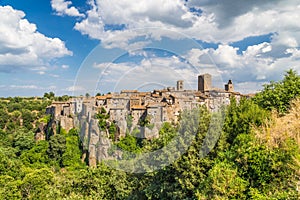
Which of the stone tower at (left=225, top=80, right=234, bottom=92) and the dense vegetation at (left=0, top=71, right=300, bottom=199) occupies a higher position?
the stone tower at (left=225, top=80, right=234, bottom=92)

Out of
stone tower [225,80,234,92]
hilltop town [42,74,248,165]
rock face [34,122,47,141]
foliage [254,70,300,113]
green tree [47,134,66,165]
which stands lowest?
green tree [47,134,66,165]

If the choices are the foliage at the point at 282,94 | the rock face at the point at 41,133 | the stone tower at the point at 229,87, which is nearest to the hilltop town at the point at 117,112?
the rock face at the point at 41,133

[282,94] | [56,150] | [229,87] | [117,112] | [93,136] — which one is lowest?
[56,150]

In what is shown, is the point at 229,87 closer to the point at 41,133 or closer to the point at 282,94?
the point at 41,133

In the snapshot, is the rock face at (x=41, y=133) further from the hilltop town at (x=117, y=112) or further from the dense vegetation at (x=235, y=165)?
the dense vegetation at (x=235, y=165)

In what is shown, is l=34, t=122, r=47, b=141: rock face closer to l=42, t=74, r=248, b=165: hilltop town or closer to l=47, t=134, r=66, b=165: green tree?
l=42, t=74, r=248, b=165: hilltop town

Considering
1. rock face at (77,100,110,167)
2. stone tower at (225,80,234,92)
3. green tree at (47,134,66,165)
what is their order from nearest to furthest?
rock face at (77,100,110,167)
green tree at (47,134,66,165)
stone tower at (225,80,234,92)

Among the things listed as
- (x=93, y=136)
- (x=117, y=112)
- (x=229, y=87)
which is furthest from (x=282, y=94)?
(x=229, y=87)

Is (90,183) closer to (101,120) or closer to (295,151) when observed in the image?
(295,151)

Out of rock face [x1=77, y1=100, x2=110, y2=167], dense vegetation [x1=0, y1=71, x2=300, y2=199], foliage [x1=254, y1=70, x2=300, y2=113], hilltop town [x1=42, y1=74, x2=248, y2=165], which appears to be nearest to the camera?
dense vegetation [x1=0, y1=71, x2=300, y2=199]

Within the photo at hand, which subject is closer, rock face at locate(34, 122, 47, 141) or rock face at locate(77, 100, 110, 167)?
rock face at locate(77, 100, 110, 167)

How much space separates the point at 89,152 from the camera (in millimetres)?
33125

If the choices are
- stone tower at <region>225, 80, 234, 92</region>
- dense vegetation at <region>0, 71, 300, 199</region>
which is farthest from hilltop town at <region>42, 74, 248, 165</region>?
dense vegetation at <region>0, 71, 300, 199</region>

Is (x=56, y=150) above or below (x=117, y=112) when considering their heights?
below
